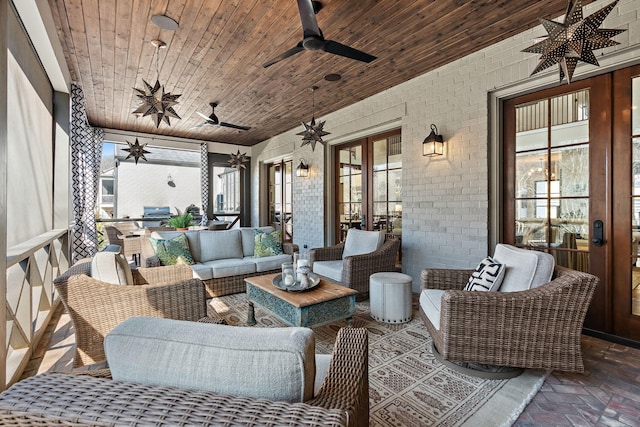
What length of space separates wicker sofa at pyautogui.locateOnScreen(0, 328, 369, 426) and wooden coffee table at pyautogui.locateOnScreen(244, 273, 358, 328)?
5.78ft

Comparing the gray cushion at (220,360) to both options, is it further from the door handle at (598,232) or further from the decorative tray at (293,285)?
the door handle at (598,232)

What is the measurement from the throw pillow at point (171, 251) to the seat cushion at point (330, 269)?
5.35 ft

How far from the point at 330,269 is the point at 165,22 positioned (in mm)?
3148

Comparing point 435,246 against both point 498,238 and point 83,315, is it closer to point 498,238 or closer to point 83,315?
point 498,238

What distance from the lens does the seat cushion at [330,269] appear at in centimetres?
370

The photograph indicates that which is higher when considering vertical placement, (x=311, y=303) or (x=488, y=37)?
(x=488, y=37)

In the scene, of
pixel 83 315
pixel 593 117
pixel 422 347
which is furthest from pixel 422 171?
pixel 83 315

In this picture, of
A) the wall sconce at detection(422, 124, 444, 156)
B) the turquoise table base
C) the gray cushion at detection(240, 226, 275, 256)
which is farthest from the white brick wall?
the gray cushion at detection(240, 226, 275, 256)

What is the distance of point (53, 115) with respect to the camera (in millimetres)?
4102

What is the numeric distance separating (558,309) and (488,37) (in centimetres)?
278

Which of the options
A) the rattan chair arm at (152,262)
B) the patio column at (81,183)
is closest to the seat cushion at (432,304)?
the rattan chair arm at (152,262)

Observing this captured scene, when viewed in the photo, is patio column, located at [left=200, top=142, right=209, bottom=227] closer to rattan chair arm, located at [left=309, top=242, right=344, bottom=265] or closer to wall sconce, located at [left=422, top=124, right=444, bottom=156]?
rattan chair arm, located at [left=309, top=242, right=344, bottom=265]

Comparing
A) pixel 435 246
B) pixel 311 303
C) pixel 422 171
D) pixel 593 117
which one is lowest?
pixel 311 303

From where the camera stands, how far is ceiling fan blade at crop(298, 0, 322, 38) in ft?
7.40
